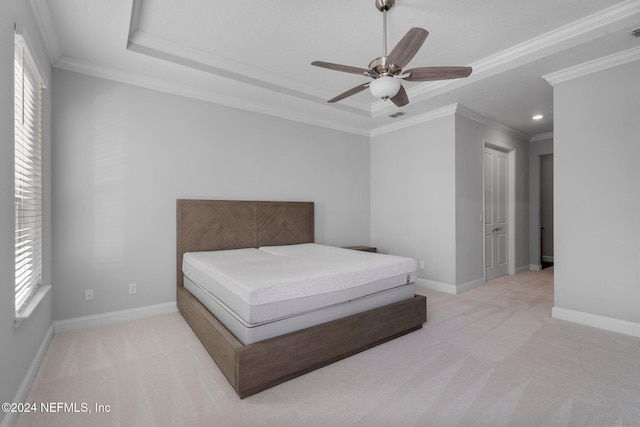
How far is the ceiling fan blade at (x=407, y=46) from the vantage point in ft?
5.93

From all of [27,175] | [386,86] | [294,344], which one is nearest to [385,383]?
[294,344]

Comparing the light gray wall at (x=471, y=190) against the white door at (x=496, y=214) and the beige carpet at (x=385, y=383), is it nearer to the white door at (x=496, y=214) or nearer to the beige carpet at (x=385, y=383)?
the white door at (x=496, y=214)

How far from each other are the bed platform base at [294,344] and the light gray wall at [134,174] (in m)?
0.98

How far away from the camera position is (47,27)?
90.4 inches

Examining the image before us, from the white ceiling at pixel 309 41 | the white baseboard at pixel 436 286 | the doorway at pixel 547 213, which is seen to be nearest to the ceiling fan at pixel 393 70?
the white ceiling at pixel 309 41

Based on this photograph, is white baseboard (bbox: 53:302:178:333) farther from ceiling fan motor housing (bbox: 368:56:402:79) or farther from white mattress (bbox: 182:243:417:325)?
ceiling fan motor housing (bbox: 368:56:402:79)

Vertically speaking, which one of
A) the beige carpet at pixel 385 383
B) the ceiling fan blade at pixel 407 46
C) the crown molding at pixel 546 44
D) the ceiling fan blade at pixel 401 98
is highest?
the crown molding at pixel 546 44

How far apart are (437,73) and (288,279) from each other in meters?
1.88

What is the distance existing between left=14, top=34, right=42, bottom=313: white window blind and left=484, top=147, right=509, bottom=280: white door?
545cm

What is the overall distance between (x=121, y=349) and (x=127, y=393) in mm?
736

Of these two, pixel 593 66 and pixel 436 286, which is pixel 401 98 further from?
pixel 436 286

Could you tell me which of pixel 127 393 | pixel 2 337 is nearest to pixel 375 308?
pixel 127 393

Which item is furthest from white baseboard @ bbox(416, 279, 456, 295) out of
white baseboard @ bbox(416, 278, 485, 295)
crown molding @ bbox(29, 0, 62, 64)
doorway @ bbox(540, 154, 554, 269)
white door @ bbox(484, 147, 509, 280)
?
crown molding @ bbox(29, 0, 62, 64)

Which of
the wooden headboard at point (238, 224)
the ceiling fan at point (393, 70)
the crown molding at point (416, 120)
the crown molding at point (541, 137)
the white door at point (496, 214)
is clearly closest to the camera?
the ceiling fan at point (393, 70)
